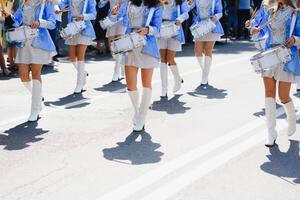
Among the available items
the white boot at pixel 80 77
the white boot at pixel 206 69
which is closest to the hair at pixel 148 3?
the white boot at pixel 80 77

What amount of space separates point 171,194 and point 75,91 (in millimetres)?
5657

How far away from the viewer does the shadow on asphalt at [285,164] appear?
6.15m

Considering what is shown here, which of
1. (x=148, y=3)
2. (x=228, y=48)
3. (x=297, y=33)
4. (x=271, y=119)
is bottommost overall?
(x=228, y=48)

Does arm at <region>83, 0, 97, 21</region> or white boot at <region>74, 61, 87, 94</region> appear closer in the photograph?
arm at <region>83, 0, 97, 21</region>

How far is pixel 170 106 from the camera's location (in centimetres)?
971

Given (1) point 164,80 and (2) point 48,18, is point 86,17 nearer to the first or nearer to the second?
(1) point 164,80

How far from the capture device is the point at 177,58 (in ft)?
50.7

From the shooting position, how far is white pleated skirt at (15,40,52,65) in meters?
8.67

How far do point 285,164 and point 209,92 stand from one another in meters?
4.45

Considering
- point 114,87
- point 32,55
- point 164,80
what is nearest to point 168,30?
point 164,80

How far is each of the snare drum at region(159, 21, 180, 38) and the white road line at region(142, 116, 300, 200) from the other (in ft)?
9.38

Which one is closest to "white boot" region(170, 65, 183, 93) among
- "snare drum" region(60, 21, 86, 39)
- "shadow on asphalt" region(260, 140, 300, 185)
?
"snare drum" region(60, 21, 86, 39)

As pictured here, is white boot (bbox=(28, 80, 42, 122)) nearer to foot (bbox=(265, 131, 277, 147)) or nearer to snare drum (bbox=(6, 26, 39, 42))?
snare drum (bbox=(6, 26, 39, 42))

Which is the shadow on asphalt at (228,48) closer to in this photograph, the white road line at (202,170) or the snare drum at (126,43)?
the snare drum at (126,43)
